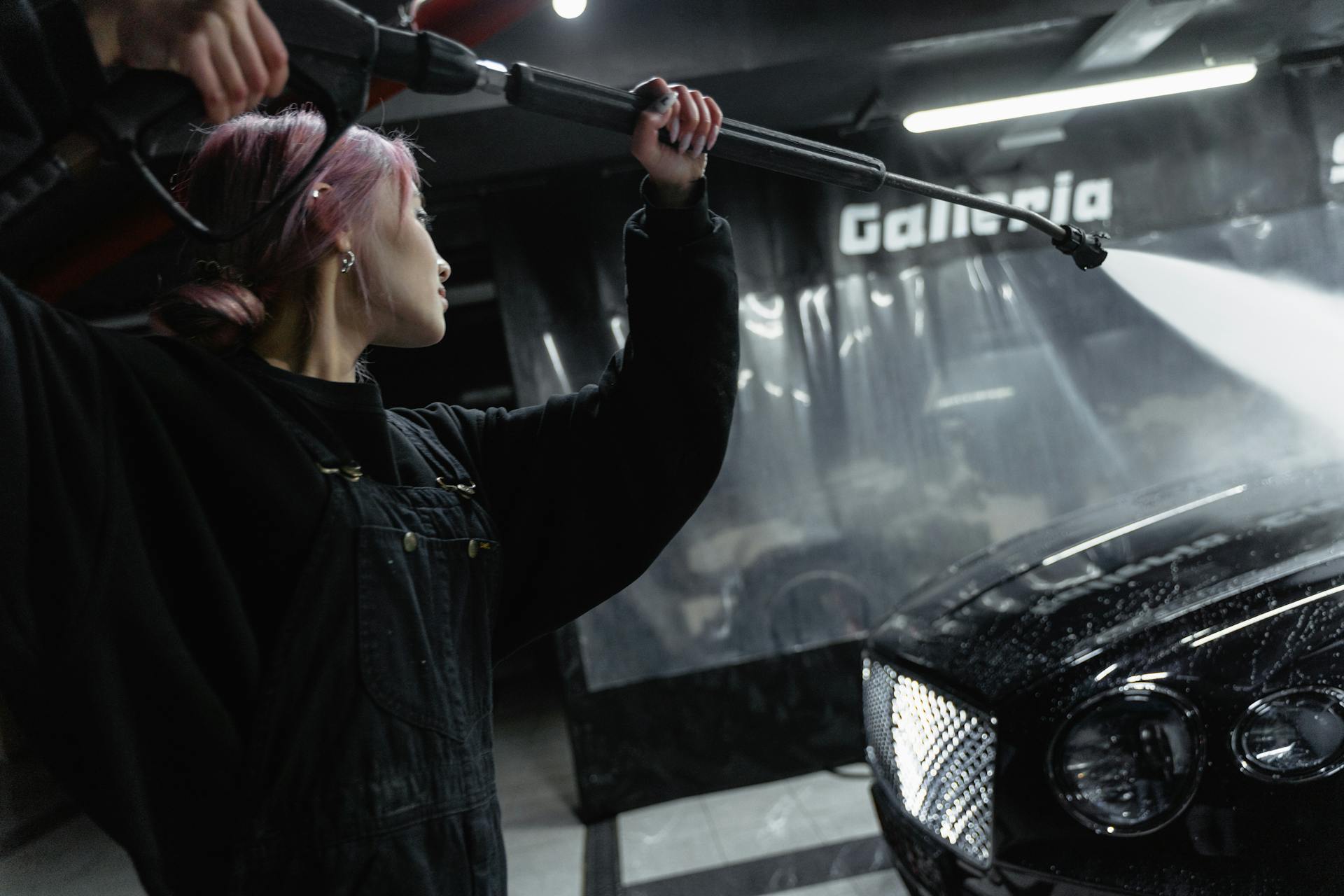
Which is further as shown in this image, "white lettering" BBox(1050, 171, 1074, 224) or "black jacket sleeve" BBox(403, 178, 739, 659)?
"white lettering" BBox(1050, 171, 1074, 224)

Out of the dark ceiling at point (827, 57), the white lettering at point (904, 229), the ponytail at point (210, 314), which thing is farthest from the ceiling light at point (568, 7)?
the ponytail at point (210, 314)

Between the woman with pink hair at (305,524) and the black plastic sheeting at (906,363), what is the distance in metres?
2.99

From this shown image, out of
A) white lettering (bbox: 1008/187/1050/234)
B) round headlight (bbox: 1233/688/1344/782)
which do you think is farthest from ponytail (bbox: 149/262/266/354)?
white lettering (bbox: 1008/187/1050/234)

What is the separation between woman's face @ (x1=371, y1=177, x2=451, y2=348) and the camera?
41.3 inches

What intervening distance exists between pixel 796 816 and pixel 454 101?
320 centimetres

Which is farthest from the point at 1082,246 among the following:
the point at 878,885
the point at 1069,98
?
the point at 1069,98

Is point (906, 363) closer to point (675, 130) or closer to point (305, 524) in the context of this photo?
point (675, 130)

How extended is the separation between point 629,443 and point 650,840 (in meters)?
3.00

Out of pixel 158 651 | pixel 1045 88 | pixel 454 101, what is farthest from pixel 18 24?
pixel 1045 88

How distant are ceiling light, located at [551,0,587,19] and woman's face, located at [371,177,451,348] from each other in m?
2.40

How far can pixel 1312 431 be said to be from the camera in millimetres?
4664

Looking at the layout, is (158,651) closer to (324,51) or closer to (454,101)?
(324,51)

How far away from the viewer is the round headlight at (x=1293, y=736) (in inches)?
58.6

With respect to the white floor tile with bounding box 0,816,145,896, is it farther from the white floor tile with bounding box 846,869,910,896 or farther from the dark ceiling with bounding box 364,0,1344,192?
the dark ceiling with bounding box 364,0,1344,192
